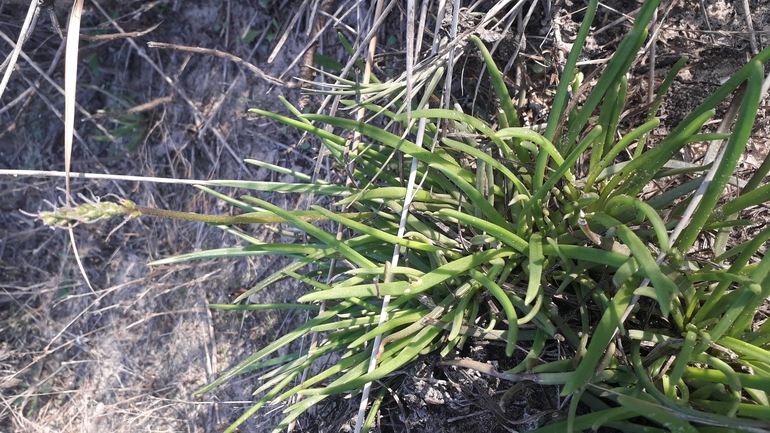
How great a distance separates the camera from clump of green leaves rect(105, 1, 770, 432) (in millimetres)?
863

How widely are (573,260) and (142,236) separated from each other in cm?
192

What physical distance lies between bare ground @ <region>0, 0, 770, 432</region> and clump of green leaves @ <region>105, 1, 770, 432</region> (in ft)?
2.26

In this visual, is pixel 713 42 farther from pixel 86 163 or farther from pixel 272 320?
pixel 86 163

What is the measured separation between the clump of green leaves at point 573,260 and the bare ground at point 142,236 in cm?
69

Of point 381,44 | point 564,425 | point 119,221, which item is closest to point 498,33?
point 381,44

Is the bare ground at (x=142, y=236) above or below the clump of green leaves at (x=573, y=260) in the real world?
below

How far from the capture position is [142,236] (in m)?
2.24

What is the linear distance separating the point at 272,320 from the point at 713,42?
162cm

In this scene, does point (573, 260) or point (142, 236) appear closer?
point (573, 260)

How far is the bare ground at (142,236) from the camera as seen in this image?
1.95 meters

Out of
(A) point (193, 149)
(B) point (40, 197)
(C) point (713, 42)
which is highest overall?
(C) point (713, 42)

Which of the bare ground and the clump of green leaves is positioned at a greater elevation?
the clump of green leaves

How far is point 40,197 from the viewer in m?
2.44

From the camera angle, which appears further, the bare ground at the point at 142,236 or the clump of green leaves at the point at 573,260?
the bare ground at the point at 142,236
